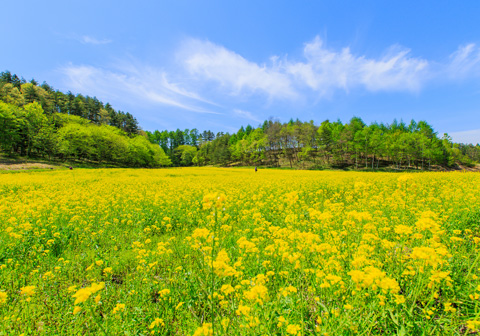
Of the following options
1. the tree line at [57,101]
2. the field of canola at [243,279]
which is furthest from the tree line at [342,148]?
the field of canola at [243,279]

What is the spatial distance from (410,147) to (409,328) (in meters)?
63.8

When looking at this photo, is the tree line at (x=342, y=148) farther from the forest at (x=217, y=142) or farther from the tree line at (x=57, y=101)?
the tree line at (x=57, y=101)

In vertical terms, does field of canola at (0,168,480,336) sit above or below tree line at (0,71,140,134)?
below

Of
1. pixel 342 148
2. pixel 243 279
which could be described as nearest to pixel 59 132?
pixel 243 279

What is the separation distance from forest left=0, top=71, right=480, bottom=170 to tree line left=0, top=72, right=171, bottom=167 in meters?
0.14

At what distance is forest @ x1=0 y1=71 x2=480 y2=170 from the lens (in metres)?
45.5

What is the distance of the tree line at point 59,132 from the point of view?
143 ft

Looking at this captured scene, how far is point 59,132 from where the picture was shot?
4672 cm

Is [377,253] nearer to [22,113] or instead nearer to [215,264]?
[215,264]

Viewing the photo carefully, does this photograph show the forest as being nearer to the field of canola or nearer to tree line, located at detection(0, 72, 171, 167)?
tree line, located at detection(0, 72, 171, 167)

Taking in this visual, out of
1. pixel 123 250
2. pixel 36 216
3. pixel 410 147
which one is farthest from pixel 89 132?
pixel 410 147

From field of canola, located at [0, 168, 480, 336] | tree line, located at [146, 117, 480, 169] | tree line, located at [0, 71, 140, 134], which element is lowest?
field of canola, located at [0, 168, 480, 336]

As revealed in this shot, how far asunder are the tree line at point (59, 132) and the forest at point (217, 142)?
5.6 inches

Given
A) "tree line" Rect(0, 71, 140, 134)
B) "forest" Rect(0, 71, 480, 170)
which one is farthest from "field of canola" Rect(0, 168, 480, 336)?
"tree line" Rect(0, 71, 140, 134)
